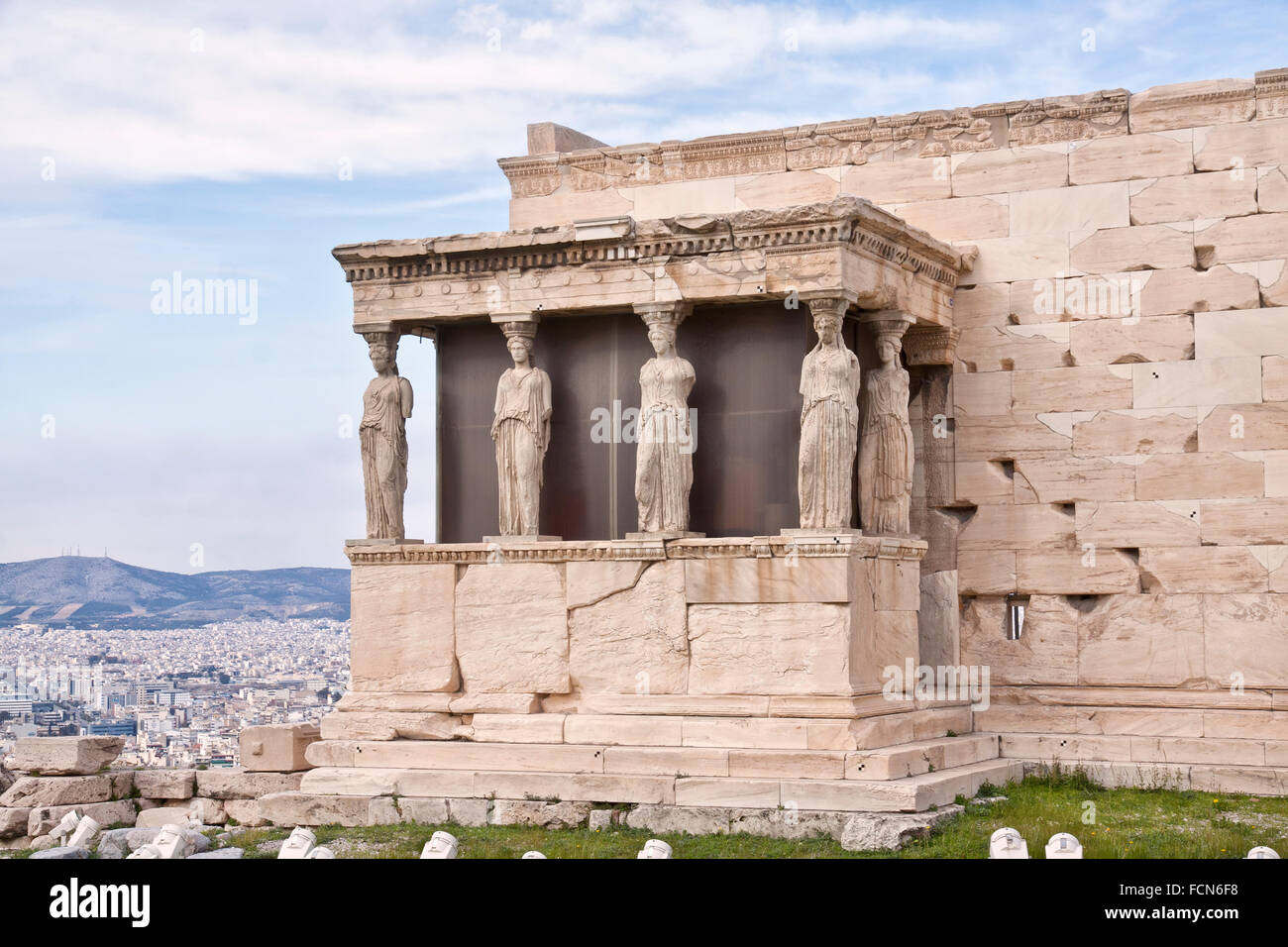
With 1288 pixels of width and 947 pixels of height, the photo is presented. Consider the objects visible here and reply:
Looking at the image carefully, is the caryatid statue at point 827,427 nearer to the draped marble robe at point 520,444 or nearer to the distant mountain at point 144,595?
the draped marble robe at point 520,444

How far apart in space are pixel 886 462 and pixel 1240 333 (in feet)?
9.82

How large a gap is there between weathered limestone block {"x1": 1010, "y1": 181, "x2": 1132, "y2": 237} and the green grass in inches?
182

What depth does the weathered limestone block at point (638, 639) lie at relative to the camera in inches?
543

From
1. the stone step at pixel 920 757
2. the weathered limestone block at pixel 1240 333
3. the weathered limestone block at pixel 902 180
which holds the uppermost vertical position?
the weathered limestone block at pixel 902 180

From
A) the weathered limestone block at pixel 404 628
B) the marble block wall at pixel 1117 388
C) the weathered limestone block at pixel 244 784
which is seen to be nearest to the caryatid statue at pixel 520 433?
the weathered limestone block at pixel 404 628

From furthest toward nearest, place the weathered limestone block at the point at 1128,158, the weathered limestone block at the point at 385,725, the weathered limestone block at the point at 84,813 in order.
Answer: the weathered limestone block at the point at 84,813 < the weathered limestone block at the point at 1128,158 < the weathered limestone block at the point at 385,725

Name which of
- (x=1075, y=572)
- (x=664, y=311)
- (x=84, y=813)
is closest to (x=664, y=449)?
(x=664, y=311)

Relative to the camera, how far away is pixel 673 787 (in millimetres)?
13180

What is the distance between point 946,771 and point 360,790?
437 cm

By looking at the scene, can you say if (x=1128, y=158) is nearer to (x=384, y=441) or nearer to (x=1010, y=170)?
(x=1010, y=170)

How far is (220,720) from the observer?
19.5m

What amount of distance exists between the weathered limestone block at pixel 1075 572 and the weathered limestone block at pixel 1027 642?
0.12m

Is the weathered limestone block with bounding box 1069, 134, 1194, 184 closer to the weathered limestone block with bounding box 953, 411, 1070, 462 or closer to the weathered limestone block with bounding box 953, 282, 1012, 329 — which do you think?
the weathered limestone block with bounding box 953, 282, 1012, 329

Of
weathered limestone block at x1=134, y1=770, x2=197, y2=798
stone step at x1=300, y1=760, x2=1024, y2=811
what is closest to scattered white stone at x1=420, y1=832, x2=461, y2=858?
stone step at x1=300, y1=760, x2=1024, y2=811
